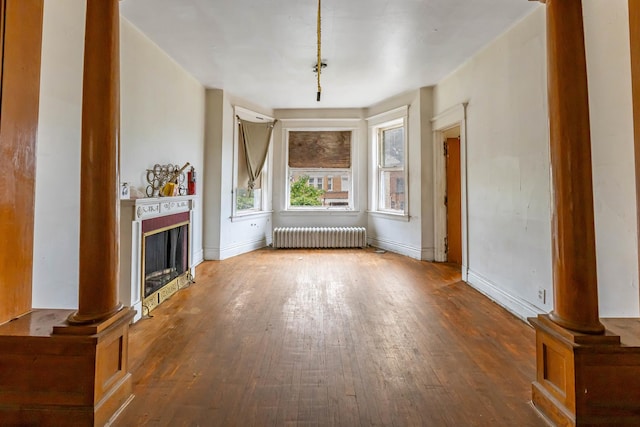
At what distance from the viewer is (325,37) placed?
326cm

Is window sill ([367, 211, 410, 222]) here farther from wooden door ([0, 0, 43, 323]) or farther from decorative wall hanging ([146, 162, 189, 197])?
wooden door ([0, 0, 43, 323])

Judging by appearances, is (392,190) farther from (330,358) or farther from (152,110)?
(330,358)

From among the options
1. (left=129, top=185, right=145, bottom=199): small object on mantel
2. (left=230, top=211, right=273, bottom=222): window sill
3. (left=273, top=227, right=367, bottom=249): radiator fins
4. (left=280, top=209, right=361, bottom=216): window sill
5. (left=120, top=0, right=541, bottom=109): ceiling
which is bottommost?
(left=273, top=227, right=367, bottom=249): radiator fins

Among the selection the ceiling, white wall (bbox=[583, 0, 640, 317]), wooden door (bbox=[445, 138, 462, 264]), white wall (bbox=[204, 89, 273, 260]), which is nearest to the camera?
white wall (bbox=[583, 0, 640, 317])

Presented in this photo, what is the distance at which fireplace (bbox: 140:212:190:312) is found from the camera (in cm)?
289

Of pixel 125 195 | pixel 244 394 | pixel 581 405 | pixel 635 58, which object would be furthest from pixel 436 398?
pixel 125 195

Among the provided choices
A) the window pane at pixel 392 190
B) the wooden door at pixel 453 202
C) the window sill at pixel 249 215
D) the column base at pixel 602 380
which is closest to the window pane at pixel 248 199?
the window sill at pixel 249 215

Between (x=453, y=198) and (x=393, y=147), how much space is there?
5.16 ft

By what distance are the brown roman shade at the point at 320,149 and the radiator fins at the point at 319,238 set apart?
1.35m

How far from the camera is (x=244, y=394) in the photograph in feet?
5.48

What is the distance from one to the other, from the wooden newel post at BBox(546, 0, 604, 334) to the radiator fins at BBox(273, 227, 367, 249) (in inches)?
179

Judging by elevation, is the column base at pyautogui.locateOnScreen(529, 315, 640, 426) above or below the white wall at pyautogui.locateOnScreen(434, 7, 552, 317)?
below

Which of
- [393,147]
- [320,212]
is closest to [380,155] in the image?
[393,147]

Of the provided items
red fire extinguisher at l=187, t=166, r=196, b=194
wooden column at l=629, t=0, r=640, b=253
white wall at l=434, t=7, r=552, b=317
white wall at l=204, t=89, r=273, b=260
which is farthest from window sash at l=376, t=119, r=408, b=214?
wooden column at l=629, t=0, r=640, b=253
